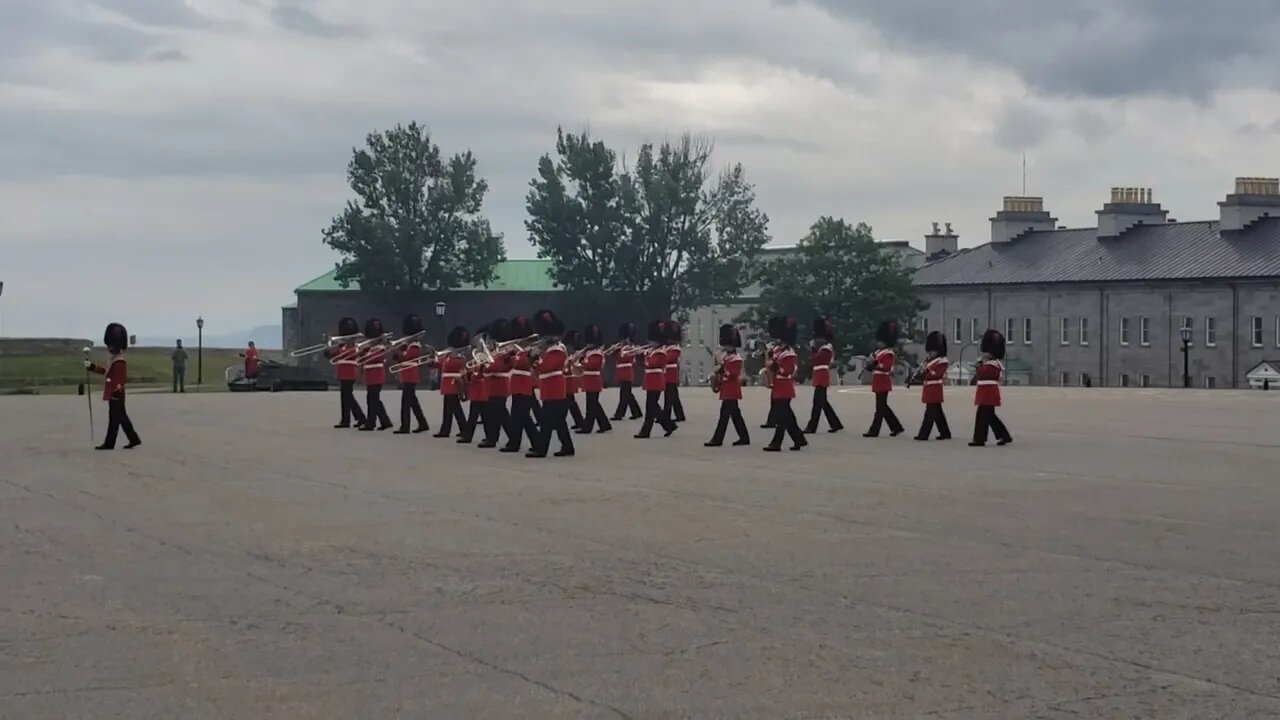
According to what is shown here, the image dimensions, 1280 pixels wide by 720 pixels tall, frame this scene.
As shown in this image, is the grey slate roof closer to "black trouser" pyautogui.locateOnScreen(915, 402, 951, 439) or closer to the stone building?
the stone building

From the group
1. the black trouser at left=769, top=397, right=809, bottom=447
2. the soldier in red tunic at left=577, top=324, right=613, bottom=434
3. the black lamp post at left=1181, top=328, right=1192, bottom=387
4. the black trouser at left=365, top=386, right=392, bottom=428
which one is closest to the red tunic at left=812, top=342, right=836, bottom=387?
the black trouser at left=769, top=397, right=809, bottom=447

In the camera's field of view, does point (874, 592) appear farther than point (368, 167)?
No

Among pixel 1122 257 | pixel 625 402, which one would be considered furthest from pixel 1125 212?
pixel 625 402

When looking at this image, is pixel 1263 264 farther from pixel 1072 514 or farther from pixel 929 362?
pixel 1072 514

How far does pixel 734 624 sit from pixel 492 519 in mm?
5955

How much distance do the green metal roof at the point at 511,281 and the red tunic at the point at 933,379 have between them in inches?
2741

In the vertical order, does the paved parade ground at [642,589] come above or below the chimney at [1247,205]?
below

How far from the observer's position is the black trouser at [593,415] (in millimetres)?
30406

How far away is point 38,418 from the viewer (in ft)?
121

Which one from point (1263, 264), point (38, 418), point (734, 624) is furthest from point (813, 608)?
point (1263, 264)

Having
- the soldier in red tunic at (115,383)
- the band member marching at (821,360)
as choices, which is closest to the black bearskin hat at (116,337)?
the soldier in red tunic at (115,383)

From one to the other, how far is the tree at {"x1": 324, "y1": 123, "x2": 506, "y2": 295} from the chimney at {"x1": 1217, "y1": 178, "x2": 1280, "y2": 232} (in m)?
36.7

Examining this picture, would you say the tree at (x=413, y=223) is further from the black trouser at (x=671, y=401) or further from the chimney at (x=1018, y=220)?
the black trouser at (x=671, y=401)

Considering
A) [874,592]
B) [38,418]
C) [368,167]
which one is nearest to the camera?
[874,592]
